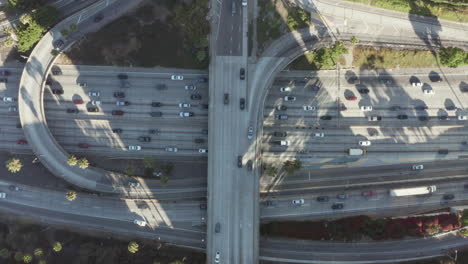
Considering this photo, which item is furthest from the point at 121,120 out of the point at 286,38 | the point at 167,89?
the point at 286,38

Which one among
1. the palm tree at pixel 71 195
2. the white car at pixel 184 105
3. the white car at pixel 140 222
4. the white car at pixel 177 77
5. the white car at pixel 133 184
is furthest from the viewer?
the white car at pixel 184 105

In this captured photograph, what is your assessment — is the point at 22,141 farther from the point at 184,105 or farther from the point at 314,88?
the point at 314,88

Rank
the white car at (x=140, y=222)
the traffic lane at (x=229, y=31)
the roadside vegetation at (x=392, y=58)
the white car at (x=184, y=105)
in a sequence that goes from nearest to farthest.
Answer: the traffic lane at (x=229, y=31) → the white car at (x=140, y=222) → the roadside vegetation at (x=392, y=58) → the white car at (x=184, y=105)

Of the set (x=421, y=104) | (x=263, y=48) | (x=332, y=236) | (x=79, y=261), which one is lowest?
(x=79, y=261)

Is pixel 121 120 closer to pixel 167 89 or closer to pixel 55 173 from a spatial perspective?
pixel 167 89

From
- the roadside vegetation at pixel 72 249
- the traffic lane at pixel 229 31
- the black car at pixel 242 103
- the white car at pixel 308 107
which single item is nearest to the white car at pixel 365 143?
the white car at pixel 308 107

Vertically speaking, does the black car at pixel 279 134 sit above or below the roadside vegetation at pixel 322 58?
below

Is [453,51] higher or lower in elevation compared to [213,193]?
higher

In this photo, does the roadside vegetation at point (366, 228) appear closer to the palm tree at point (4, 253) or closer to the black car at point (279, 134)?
the black car at point (279, 134)
